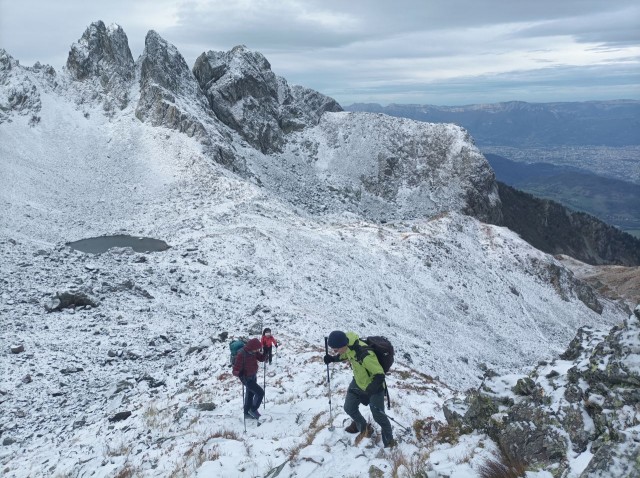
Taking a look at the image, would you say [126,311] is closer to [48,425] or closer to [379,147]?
[48,425]

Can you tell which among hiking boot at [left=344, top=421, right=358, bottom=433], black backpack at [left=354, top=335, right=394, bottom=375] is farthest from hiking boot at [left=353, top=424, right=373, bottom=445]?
black backpack at [left=354, top=335, right=394, bottom=375]

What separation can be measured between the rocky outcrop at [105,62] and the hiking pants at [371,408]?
6281 centimetres

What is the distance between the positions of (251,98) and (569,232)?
3753 inches

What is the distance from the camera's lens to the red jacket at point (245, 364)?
475 inches

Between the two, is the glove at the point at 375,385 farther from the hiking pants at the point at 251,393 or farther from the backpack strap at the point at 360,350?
the hiking pants at the point at 251,393

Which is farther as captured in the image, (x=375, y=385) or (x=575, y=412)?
(x=375, y=385)

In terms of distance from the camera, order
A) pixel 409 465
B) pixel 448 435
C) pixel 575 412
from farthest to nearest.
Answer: pixel 448 435 → pixel 409 465 → pixel 575 412

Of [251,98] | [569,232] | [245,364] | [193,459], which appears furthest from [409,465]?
[569,232]

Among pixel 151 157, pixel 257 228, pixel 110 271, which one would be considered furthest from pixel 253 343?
pixel 151 157

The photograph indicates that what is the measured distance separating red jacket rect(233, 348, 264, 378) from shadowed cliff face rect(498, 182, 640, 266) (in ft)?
358

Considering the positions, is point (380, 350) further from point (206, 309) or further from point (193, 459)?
point (206, 309)

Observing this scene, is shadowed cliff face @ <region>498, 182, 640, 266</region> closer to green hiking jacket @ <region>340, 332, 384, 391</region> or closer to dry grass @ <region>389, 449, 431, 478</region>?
green hiking jacket @ <region>340, 332, 384, 391</region>

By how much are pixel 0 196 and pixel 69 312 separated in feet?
83.1

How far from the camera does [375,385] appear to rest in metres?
9.25
